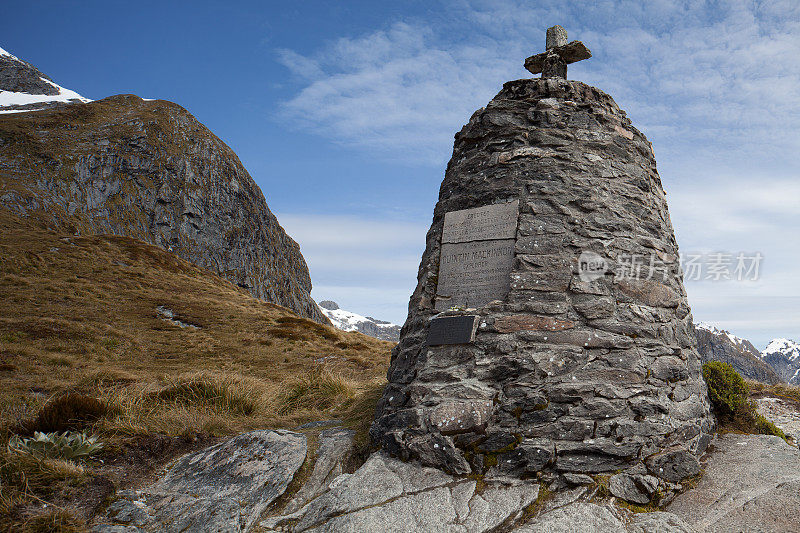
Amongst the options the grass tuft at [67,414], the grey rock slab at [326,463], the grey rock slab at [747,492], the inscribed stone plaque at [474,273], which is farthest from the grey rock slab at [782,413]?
the grass tuft at [67,414]

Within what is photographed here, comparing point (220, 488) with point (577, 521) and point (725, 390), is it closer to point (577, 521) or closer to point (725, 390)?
point (577, 521)

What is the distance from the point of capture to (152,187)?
224ft

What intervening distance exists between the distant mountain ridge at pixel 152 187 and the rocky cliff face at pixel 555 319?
51603mm

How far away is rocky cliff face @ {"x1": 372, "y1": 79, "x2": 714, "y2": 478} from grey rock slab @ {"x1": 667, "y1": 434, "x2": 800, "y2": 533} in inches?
10.3

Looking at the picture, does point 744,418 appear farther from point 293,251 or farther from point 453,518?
point 293,251

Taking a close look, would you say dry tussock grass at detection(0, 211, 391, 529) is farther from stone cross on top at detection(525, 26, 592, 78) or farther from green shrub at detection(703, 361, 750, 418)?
stone cross on top at detection(525, 26, 592, 78)

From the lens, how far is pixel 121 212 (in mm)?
62688

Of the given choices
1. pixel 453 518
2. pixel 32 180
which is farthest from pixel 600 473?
pixel 32 180

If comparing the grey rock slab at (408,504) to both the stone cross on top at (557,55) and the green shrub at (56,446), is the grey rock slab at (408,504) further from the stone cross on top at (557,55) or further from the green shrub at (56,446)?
the stone cross on top at (557,55)

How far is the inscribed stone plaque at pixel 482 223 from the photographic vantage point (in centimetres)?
675

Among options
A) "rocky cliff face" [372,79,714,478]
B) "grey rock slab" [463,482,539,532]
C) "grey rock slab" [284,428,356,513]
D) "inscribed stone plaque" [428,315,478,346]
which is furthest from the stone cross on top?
"grey rock slab" [284,428,356,513]

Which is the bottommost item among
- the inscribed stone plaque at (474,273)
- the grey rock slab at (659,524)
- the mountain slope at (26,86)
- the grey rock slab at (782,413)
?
the grey rock slab at (659,524)

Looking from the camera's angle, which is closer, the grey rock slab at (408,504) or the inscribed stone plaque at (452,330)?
the grey rock slab at (408,504)

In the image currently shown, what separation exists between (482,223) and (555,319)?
1.82 metres
